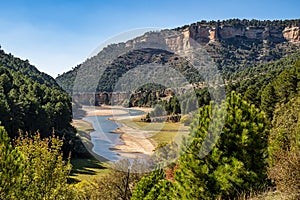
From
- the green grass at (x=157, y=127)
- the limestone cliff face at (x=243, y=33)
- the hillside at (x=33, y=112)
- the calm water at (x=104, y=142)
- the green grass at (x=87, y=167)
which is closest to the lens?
the green grass at (x=157, y=127)

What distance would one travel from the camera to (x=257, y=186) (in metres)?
12.7

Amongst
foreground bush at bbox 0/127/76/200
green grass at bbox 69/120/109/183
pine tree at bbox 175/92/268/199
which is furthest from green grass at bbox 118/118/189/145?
green grass at bbox 69/120/109/183

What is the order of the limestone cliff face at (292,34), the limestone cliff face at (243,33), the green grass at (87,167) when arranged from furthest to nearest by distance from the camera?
1. the limestone cliff face at (243,33)
2. the limestone cliff face at (292,34)
3. the green grass at (87,167)

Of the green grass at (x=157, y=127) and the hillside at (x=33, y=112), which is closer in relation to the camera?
the green grass at (x=157, y=127)

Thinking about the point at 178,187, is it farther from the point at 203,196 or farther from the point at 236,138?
the point at 236,138

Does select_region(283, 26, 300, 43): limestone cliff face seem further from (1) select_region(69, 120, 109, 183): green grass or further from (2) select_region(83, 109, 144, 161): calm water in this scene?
(1) select_region(69, 120, 109, 183): green grass

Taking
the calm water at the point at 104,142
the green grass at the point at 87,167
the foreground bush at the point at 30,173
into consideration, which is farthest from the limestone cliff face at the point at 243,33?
the foreground bush at the point at 30,173

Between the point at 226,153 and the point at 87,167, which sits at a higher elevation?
the point at 226,153

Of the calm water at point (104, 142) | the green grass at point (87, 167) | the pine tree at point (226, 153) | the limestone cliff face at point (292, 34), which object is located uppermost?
the limestone cliff face at point (292, 34)

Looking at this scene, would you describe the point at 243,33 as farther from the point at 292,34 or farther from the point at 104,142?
the point at 104,142

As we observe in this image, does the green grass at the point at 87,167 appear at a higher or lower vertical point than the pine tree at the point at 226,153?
lower

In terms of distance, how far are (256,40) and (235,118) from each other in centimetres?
16830

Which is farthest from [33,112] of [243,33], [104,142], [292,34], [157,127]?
[292,34]

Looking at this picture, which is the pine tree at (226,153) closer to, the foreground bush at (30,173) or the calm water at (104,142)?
the foreground bush at (30,173)
